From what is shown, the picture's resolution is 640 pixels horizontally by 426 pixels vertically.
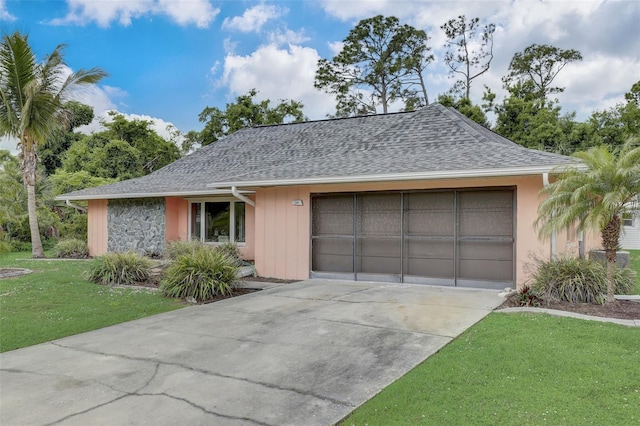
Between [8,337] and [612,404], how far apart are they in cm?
677

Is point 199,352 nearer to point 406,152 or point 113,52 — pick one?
point 406,152

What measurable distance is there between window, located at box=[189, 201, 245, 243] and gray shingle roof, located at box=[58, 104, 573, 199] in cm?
88

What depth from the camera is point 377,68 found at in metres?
28.2

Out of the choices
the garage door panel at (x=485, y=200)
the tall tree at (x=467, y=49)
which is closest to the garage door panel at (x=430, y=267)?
the garage door panel at (x=485, y=200)

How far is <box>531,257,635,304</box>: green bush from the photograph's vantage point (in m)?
6.84

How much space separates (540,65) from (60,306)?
29.4m

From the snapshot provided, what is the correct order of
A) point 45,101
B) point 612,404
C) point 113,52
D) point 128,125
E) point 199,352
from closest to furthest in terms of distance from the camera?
point 612,404 < point 199,352 < point 45,101 < point 113,52 < point 128,125

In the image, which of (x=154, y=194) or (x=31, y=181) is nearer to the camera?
(x=154, y=194)

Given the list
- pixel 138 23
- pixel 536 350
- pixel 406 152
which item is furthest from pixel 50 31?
pixel 536 350

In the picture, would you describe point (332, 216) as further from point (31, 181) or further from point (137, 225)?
point (31, 181)

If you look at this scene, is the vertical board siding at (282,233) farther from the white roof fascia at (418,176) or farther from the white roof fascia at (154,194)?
the white roof fascia at (154,194)

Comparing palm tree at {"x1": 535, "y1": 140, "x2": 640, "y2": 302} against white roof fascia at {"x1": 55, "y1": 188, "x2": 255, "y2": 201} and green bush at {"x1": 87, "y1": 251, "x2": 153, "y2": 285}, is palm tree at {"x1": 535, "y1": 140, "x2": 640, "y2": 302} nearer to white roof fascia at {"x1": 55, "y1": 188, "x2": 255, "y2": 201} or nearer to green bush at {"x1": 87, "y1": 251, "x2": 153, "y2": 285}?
white roof fascia at {"x1": 55, "y1": 188, "x2": 255, "y2": 201}

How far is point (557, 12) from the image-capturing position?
19562 millimetres

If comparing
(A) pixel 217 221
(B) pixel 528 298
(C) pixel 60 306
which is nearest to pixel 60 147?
(A) pixel 217 221
